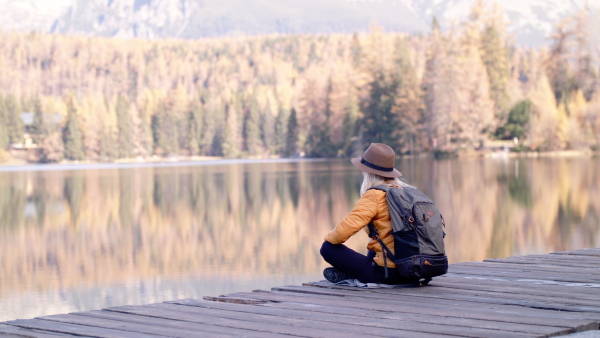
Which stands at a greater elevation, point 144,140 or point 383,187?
point 144,140

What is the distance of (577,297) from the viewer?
16.6ft

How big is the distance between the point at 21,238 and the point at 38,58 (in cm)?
13994

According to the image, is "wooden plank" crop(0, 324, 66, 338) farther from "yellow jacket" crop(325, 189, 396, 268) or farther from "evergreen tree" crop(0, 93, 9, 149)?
"evergreen tree" crop(0, 93, 9, 149)

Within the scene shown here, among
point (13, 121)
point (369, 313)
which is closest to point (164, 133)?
point (13, 121)

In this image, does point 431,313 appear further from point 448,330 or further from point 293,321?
point 293,321

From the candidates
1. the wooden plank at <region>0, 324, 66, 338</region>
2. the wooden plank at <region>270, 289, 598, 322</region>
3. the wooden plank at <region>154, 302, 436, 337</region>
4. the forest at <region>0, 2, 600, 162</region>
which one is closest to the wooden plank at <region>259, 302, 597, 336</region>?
the wooden plank at <region>270, 289, 598, 322</region>

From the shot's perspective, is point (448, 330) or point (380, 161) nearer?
point (448, 330)

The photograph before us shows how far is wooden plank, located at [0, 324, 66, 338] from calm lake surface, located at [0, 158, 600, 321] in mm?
4889

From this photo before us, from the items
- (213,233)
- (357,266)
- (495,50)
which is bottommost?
(213,233)

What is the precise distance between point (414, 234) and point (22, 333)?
2.58 meters

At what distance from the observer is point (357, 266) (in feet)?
18.2

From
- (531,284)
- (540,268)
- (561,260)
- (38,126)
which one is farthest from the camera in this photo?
(38,126)

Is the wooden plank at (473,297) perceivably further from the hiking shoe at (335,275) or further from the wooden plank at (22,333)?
the wooden plank at (22,333)

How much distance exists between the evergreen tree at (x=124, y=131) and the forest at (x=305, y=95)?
133 millimetres
